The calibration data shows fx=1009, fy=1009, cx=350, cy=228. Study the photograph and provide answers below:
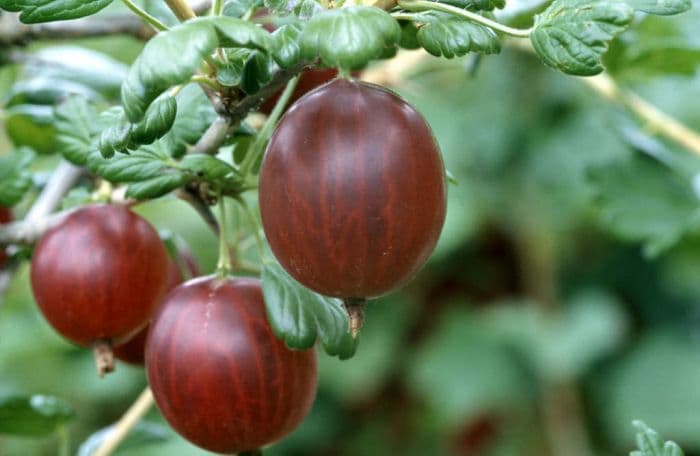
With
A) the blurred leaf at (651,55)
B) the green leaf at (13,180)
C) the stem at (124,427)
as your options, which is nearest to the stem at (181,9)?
the green leaf at (13,180)

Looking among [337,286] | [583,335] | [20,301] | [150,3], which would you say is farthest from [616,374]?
[337,286]

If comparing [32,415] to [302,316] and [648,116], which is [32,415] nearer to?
[302,316]

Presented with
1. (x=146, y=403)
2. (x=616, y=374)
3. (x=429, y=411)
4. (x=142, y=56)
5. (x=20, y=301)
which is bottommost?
(x=429, y=411)

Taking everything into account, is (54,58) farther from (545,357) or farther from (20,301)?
(545,357)

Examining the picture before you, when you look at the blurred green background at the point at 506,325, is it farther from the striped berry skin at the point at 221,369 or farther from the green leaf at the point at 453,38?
the green leaf at the point at 453,38

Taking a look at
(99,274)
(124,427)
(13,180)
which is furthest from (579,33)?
(124,427)
